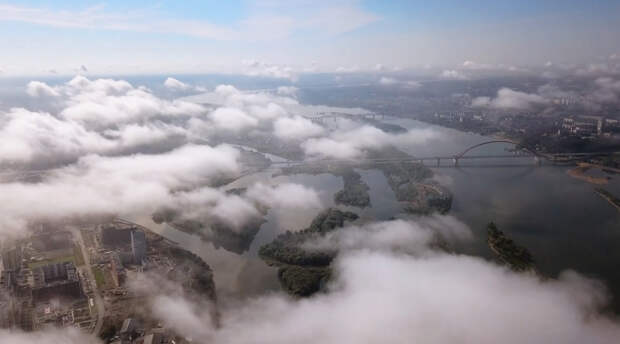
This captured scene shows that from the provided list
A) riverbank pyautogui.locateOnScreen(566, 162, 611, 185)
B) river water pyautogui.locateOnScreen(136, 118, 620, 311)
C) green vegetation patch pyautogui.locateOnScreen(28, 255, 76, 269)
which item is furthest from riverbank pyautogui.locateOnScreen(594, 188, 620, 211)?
green vegetation patch pyautogui.locateOnScreen(28, 255, 76, 269)

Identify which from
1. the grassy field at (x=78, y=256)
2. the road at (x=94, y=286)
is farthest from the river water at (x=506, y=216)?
the grassy field at (x=78, y=256)

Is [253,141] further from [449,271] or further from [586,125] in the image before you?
[586,125]

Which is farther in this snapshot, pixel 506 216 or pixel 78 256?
pixel 506 216

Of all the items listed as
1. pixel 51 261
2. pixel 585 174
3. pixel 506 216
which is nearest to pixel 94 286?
pixel 51 261


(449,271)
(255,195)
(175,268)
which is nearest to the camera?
(449,271)

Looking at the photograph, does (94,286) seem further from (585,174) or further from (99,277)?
(585,174)

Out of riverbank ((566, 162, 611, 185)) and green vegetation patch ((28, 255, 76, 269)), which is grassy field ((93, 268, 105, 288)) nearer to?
green vegetation patch ((28, 255, 76, 269))

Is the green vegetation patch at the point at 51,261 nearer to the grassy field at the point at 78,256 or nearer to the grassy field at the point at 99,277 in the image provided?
the grassy field at the point at 78,256

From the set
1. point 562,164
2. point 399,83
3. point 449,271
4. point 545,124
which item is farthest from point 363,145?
point 399,83
